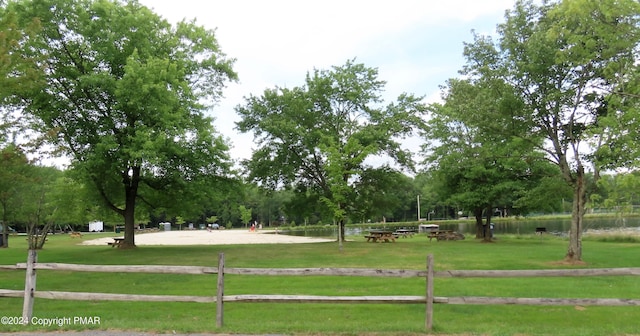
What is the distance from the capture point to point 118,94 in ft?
66.5

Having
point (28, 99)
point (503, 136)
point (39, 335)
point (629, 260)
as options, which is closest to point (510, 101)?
point (503, 136)

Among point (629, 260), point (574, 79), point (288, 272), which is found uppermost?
point (574, 79)

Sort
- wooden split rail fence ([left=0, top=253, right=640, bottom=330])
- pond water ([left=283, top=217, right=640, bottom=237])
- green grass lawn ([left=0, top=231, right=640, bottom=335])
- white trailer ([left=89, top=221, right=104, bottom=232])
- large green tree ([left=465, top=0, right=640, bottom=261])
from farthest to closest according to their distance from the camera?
white trailer ([left=89, top=221, right=104, bottom=232])
pond water ([left=283, top=217, right=640, bottom=237])
large green tree ([left=465, top=0, right=640, bottom=261])
green grass lawn ([left=0, top=231, right=640, bottom=335])
wooden split rail fence ([left=0, top=253, right=640, bottom=330])

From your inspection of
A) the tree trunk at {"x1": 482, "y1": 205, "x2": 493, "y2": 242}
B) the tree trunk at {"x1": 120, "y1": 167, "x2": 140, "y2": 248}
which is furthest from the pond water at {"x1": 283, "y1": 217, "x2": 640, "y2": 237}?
the tree trunk at {"x1": 120, "y1": 167, "x2": 140, "y2": 248}

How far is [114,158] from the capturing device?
22172 millimetres

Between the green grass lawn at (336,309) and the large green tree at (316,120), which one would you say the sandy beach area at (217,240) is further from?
the green grass lawn at (336,309)

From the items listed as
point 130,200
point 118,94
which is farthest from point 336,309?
point 130,200

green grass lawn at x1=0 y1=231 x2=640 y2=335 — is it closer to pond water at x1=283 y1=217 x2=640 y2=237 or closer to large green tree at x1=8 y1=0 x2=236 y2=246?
large green tree at x1=8 y1=0 x2=236 y2=246

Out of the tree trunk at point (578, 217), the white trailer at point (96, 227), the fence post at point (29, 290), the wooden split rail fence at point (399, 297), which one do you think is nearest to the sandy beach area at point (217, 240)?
the tree trunk at point (578, 217)

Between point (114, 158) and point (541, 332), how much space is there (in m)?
20.1

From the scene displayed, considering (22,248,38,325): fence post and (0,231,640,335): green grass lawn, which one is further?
(22,248,38,325): fence post

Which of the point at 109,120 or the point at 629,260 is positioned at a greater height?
the point at 109,120

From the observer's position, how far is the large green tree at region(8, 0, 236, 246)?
Result: 2066cm

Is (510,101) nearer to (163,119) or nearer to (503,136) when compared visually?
(503,136)
